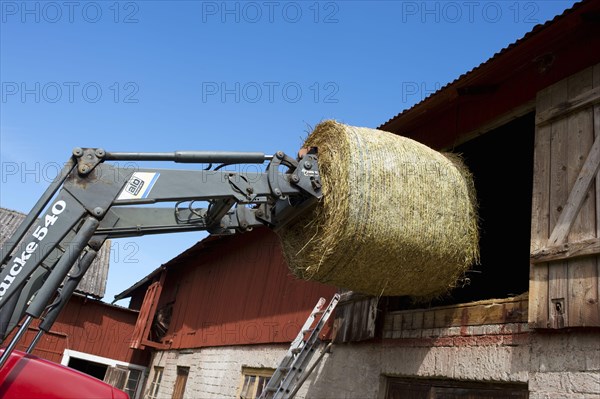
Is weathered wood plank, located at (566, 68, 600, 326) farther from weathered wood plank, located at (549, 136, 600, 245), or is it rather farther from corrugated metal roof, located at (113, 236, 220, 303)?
corrugated metal roof, located at (113, 236, 220, 303)

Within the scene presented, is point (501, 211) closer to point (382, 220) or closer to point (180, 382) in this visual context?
point (382, 220)

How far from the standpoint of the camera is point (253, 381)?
10320mm

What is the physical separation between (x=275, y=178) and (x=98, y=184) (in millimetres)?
1551

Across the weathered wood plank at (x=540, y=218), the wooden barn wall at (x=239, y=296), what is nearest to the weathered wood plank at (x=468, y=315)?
the weathered wood plank at (x=540, y=218)

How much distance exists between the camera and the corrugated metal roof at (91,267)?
64.2 feet

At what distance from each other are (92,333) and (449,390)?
49.1ft

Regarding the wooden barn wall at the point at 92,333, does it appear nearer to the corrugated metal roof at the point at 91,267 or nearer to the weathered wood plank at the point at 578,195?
the corrugated metal roof at the point at 91,267

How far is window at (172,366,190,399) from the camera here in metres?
13.6

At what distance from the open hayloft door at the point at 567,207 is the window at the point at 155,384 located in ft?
41.5

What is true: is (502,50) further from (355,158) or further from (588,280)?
(588,280)

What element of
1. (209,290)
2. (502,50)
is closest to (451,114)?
(502,50)

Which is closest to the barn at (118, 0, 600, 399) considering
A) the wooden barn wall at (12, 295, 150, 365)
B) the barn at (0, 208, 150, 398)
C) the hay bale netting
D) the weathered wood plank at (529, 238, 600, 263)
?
the weathered wood plank at (529, 238, 600, 263)

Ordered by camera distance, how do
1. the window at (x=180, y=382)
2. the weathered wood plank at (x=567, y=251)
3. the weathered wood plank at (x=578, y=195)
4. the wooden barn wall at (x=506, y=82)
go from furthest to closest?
the window at (x=180, y=382)
the wooden barn wall at (x=506, y=82)
the weathered wood plank at (x=578, y=195)
the weathered wood plank at (x=567, y=251)

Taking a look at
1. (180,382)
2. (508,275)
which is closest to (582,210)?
(508,275)
